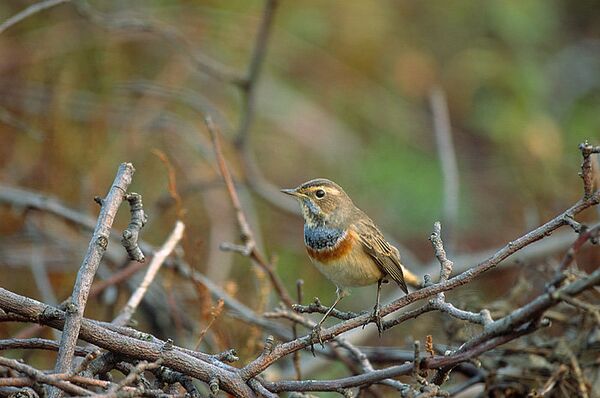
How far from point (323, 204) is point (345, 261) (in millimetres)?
402

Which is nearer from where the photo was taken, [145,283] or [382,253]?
[145,283]

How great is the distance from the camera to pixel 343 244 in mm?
3232

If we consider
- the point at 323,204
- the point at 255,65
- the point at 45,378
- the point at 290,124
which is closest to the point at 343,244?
the point at 323,204

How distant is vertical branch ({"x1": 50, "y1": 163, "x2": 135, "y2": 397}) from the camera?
1895 mm

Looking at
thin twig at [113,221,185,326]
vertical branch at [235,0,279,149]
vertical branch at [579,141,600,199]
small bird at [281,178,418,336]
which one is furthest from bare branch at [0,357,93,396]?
vertical branch at [235,0,279,149]

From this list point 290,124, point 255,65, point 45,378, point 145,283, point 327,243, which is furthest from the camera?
point 290,124

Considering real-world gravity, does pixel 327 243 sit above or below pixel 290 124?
below

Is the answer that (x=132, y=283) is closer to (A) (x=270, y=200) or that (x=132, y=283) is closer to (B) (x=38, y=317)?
(A) (x=270, y=200)

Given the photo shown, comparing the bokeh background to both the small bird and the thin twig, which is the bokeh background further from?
the small bird

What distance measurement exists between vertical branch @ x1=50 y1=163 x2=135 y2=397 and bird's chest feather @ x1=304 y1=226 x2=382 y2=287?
1.12m

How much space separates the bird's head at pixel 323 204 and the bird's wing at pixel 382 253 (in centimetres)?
14

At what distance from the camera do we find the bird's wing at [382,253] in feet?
10.2

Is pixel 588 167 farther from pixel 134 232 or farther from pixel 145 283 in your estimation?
pixel 145 283

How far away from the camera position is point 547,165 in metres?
6.38
